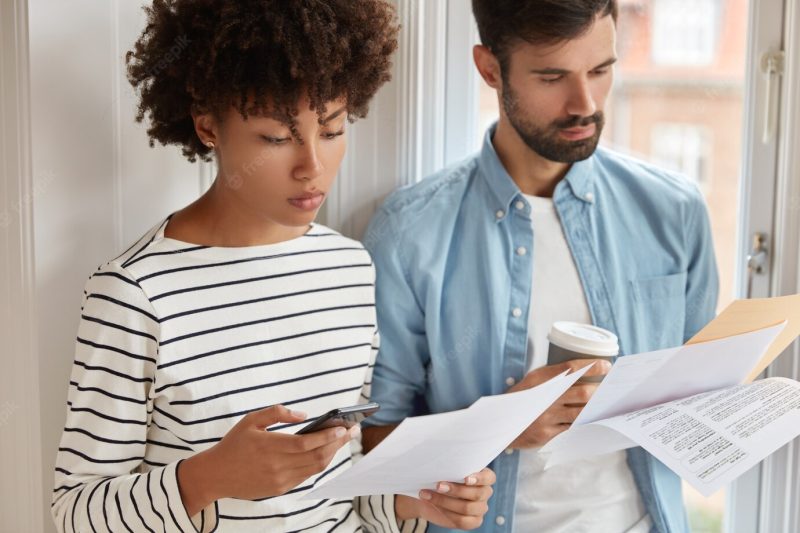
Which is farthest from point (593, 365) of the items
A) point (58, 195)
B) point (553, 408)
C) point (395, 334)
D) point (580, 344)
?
point (58, 195)

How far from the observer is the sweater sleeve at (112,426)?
1057 mm

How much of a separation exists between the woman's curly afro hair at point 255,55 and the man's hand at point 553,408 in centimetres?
46

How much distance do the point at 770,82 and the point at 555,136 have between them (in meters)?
0.44

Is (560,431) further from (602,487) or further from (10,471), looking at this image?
(10,471)

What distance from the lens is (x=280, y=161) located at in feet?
3.67

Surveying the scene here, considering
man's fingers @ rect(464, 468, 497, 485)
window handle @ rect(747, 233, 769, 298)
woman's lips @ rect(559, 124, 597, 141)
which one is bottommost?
man's fingers @ rect(464, 468, 497, 485)

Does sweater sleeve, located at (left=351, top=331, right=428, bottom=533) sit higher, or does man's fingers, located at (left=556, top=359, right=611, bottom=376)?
man's fingers, located at (left=556, top=359, right=611, bottom=376)

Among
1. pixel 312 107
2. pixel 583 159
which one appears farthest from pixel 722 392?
pixel 312 107

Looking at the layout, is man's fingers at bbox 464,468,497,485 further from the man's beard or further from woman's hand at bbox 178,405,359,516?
the man's beard

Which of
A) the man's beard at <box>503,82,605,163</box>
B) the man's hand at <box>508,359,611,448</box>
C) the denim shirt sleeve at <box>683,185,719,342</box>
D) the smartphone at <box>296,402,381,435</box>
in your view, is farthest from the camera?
the denim shirt sleeve at <box>683,185,719,342</box>

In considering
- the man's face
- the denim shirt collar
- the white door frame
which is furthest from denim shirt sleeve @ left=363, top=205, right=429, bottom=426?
the white door frame

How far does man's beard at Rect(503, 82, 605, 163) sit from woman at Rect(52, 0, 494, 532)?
0.88ft

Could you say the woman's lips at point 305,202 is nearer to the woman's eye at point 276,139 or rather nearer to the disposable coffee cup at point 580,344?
the woman's eye at point 276,139

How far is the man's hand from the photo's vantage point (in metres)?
1.27
